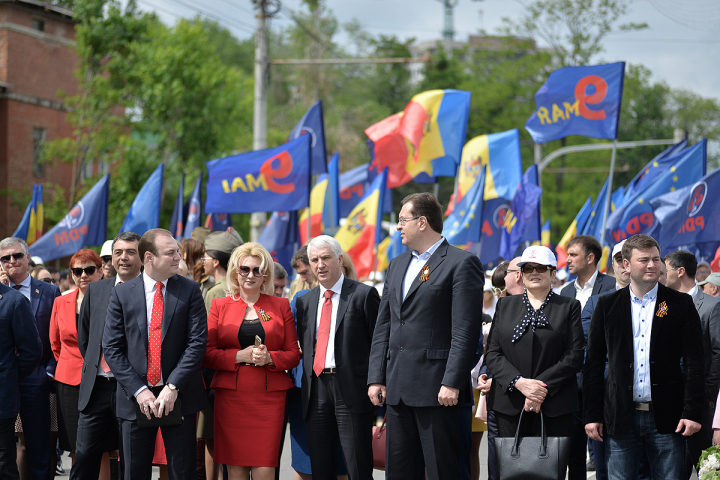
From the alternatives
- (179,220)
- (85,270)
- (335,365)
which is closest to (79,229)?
(179,220)

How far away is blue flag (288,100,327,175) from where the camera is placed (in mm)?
14070

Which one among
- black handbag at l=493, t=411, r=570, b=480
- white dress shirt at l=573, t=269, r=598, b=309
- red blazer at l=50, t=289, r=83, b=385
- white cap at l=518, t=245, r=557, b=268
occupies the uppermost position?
white cap at l=518, t=245, r=557, b=268

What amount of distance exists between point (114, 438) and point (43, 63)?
2639 centimetres

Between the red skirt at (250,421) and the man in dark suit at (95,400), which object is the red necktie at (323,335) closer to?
the red skirt at (250,421)

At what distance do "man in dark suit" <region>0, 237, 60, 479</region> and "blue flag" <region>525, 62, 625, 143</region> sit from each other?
7.70m

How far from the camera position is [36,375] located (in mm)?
6684

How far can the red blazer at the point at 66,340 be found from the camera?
641cm

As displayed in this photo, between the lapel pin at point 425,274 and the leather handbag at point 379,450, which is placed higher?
the lapel pin at point 425,274

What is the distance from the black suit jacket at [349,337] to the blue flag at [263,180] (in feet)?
21.8

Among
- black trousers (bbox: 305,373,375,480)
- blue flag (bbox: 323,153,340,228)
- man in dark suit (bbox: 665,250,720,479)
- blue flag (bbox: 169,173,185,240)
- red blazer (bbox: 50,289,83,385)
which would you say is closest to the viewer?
black trousers (bbox: 305,373,375,480)

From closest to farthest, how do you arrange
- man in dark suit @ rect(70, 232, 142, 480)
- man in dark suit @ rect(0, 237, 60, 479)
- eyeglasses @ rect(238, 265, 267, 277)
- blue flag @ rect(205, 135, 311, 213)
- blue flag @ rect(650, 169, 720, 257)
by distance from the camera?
man in dark suit @ rect(70, 232, 142, 480), eyeglasses @ rect(238, 265, 267, 277), man in dark suit @ rect(0, 237, 60, 479), blue flag @ rect(650, 169, 720, 257), blue flag @ rect(205, 135, 311, 213)

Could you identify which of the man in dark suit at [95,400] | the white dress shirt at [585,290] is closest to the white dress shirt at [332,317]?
the man in dark suit at [95,400]

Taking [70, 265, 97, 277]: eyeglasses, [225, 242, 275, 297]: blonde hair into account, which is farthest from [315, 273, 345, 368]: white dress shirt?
[70, 265, 97, 277]: eyeglasses

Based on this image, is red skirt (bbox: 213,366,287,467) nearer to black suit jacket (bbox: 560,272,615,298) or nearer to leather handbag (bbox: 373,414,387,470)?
leather handbag (bbox: 373,414,387,470)
